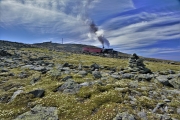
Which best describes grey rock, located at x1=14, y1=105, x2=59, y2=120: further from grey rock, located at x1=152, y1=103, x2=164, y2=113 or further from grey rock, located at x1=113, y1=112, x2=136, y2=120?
grey rock, located at x1=152, y1=103, x2=164, y2=113

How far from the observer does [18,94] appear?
61.3 ft

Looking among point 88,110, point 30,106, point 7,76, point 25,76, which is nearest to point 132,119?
point 88,110

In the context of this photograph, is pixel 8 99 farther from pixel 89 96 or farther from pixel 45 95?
pixel 89 96

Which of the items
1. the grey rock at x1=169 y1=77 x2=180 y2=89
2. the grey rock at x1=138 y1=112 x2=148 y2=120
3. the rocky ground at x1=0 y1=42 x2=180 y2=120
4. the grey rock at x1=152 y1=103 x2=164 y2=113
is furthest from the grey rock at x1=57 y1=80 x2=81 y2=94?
the grey rock at x1=169 y1=77 x2=180 y2=89

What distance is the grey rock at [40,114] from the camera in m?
14.6

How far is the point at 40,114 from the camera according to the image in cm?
1499

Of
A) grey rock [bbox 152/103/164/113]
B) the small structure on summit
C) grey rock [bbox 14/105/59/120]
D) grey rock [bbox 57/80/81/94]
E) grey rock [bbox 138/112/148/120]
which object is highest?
the small structure on summit

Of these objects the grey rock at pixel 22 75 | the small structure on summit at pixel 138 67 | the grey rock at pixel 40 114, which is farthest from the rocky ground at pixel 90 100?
the small structure on summit at pixel 138 67

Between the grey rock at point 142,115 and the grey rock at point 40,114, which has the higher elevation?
the grey rock at point 142,115

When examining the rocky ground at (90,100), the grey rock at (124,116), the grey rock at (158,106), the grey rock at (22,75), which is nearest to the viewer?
the grey rock at (124,116)

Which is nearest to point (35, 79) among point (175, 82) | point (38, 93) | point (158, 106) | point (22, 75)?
point (22, 75)

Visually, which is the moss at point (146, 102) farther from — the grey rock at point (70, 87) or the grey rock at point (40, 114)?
the grey rock at point (40, 114)

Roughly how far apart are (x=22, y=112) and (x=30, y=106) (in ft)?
3.75

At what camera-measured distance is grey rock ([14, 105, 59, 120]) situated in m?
14.6
